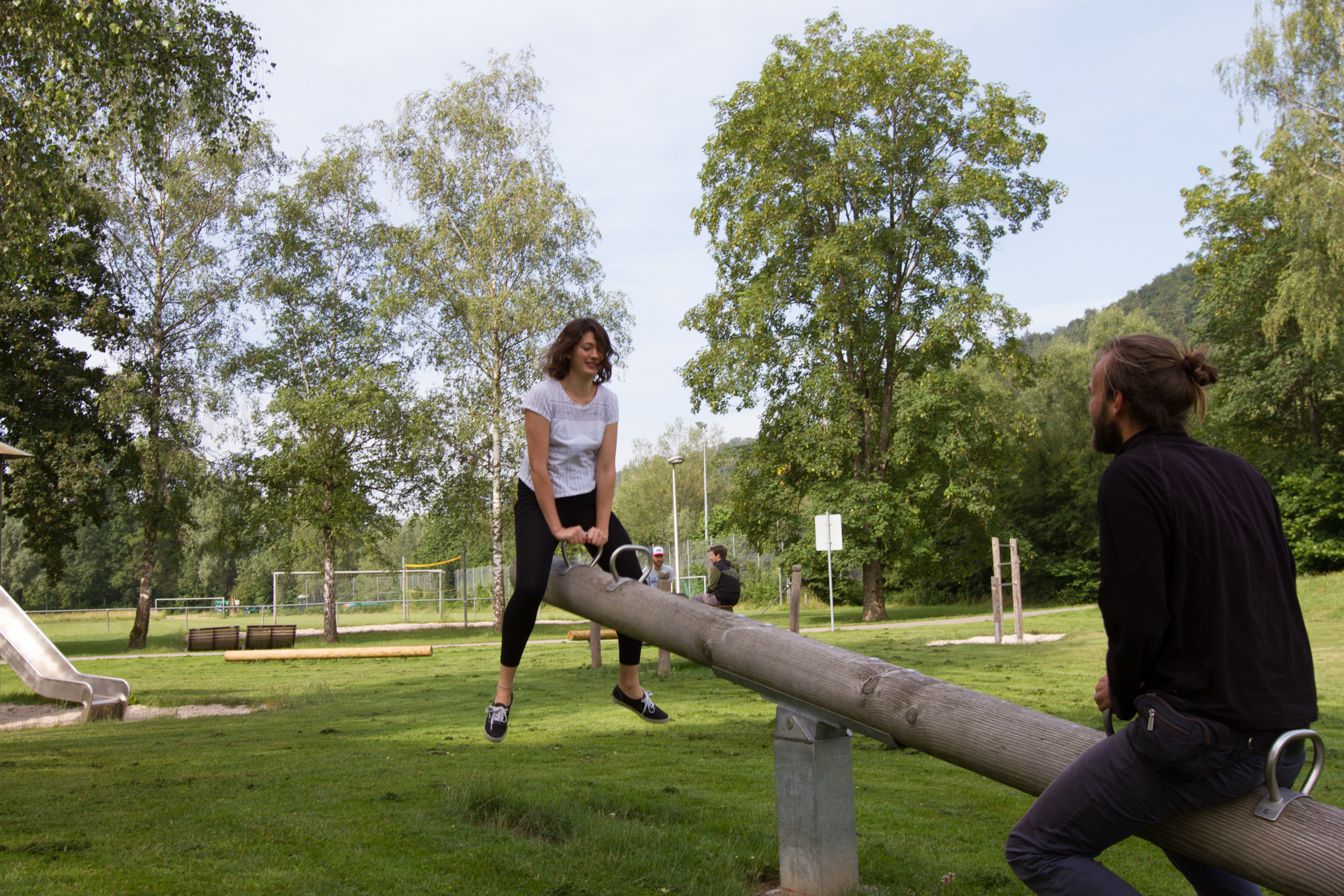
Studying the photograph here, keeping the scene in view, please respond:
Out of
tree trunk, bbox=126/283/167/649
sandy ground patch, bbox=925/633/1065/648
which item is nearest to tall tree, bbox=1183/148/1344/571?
sandy ground patch, bbox=925/633/1065/648

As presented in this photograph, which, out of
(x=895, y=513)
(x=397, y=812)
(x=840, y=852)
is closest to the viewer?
(x=840, y=852)

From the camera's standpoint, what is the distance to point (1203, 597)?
88.7 inches

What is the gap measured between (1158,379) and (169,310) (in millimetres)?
32407

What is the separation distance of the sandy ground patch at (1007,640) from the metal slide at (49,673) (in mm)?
14657

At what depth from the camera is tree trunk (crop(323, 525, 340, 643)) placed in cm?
3066

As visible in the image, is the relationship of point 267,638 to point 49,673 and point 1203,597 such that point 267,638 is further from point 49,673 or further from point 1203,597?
point 1203,597

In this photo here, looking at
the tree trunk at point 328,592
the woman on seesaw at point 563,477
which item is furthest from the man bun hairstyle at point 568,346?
the tree trunk at point 328,592

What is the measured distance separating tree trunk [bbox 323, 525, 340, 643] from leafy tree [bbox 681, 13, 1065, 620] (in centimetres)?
1294

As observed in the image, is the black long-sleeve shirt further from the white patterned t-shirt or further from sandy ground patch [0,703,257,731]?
sandy ground patch [0,703,257,731]

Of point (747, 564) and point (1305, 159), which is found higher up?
point (1305, 159)

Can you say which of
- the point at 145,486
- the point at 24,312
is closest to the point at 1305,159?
the point at 145,486

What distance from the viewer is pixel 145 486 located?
94.1 ft

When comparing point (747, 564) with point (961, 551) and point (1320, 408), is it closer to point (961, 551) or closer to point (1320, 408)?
point (961, 551)

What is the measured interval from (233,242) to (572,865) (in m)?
31.0
